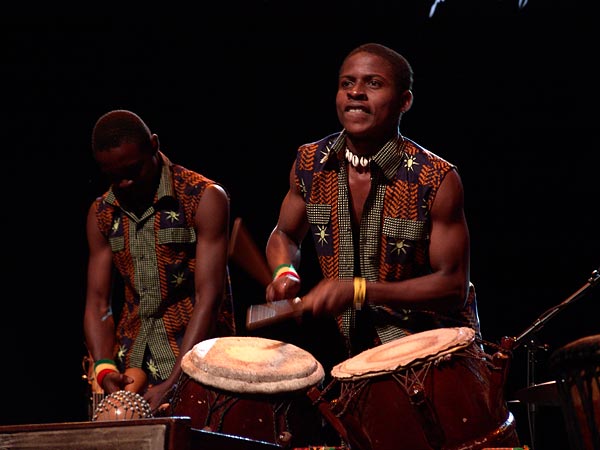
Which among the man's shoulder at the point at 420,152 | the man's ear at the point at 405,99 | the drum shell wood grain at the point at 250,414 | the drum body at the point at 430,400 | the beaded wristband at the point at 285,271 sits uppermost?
the man's ear at the point at 405,99

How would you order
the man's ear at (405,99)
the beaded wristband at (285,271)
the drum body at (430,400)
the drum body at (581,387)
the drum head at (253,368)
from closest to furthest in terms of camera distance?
the drum body at (581,387) < the drum body at (430,400) < the drum head at (253,368) < the beaded wristband at (285,271) < the man's ear at (405,99)

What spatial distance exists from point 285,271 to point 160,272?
0.95 meters

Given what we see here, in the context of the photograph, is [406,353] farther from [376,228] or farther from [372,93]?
[372,93]

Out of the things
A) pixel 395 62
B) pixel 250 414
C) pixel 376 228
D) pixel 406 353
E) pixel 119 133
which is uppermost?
pixel 395 62

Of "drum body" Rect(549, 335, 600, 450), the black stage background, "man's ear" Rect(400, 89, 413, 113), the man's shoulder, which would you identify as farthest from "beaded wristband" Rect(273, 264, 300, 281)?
the black stage background

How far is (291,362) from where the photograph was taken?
365 cm

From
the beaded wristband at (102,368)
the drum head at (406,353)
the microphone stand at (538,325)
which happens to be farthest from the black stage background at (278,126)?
the drum head at (406,353)

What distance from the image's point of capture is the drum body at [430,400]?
3217 mm

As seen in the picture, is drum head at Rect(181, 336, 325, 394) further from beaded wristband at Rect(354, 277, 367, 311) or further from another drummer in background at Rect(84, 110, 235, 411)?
another drummer in background at Rect(84, 110, 235, 411)

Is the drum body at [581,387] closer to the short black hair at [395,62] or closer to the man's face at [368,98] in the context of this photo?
the man's face at [368,98]

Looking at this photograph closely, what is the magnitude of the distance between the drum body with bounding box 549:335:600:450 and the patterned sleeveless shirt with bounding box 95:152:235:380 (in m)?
2.29

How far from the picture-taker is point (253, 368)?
3.61 metres

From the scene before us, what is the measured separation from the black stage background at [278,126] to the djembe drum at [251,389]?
1.81 meters

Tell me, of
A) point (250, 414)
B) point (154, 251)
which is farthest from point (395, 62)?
point (250, 414)
